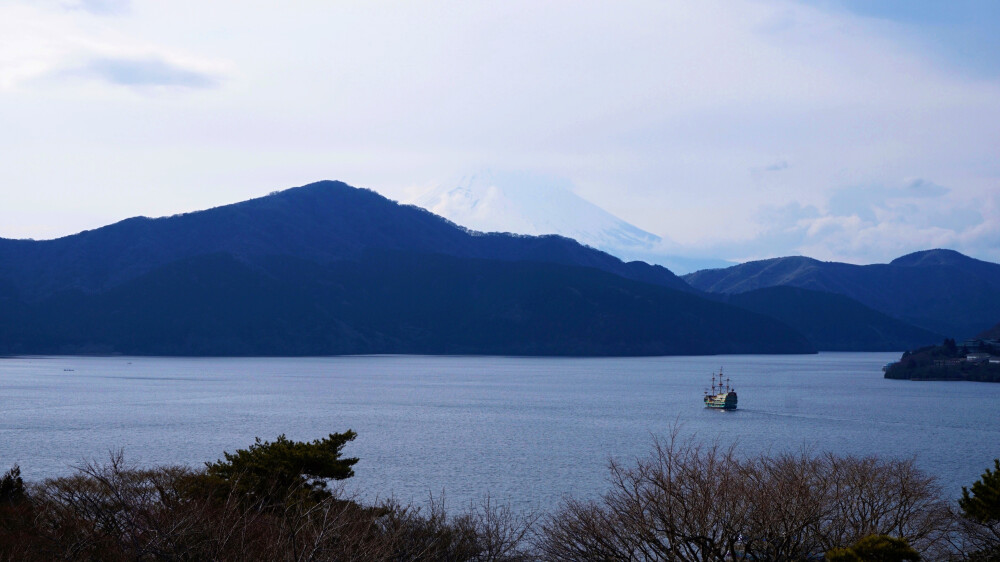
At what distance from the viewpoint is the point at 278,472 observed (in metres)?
27.6

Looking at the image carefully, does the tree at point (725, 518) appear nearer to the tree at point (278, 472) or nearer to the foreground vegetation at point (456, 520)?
the foreground vegetation at point (456, 520)

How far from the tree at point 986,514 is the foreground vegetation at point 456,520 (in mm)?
50

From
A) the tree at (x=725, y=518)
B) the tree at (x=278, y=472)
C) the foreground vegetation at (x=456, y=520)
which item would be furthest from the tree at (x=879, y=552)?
the tree at (x=278, y=472)

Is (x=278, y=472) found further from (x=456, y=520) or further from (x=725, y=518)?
(x=725, y=518)

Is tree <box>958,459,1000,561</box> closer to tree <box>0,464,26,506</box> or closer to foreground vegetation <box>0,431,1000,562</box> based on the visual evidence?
foreground vegetation <box>0,431,1000,562</box>

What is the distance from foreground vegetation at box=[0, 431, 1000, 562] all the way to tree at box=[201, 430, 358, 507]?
0.05 m

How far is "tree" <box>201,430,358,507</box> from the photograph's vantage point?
26516mm

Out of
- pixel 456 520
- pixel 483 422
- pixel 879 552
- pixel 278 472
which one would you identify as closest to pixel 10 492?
pixel 278 472

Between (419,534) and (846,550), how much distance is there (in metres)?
10.2

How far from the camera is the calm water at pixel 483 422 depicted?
174 feet

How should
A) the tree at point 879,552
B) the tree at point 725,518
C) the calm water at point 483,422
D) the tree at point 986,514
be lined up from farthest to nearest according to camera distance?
1. the calm water at point 483,422
2. the tree at point 986,514
3. the tree at point 725,518
4. the tree at point 879,552

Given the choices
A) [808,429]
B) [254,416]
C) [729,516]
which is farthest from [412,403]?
[729,516]

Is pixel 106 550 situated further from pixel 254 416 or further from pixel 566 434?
pixel 254 416

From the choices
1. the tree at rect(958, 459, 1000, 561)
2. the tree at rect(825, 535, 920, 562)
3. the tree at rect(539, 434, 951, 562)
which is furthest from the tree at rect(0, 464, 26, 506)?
the tree at rect(958, 459, 1000, 561)
